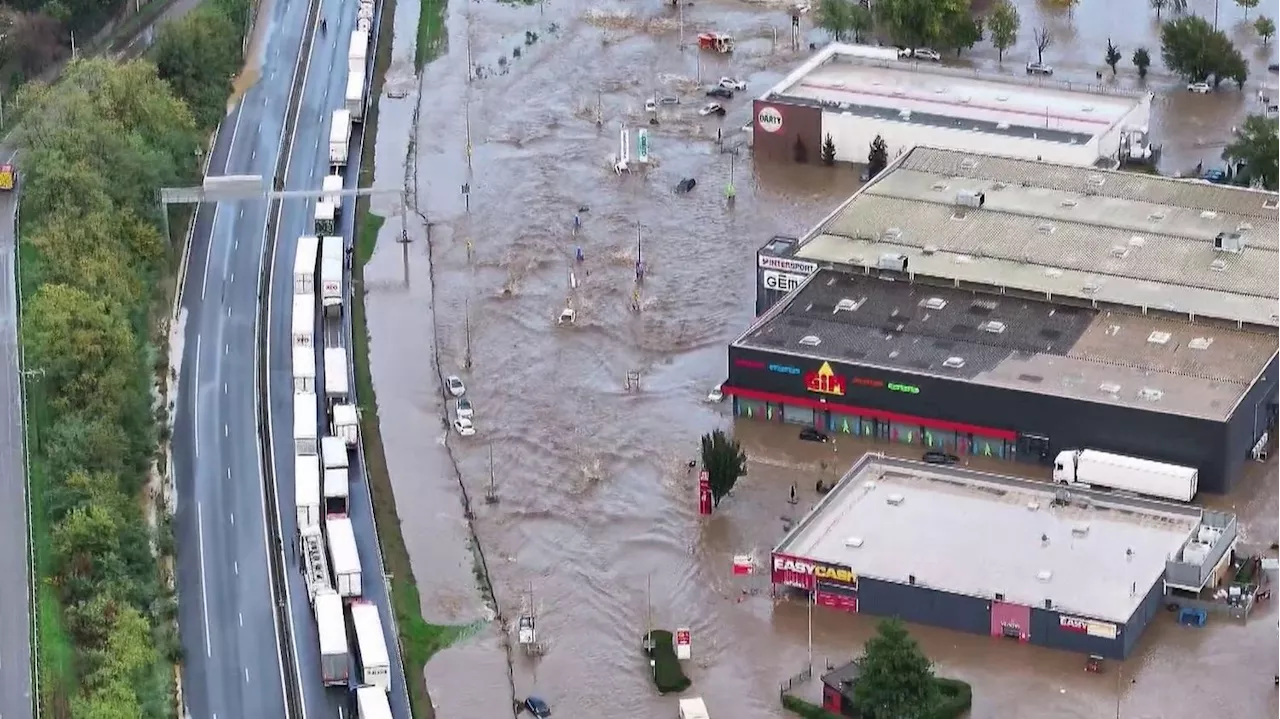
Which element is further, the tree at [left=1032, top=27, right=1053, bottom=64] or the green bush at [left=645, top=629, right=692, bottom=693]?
the tree at [left=1032, top=27, right=1053, bottom=64]

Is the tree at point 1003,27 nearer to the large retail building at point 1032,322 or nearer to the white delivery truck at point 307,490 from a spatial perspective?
the large retail building at point 1032,322

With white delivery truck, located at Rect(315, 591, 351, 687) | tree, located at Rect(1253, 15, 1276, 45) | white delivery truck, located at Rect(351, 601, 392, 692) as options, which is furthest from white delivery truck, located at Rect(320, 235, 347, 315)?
tree, located at Rect(1253, 15, 1276, 45)

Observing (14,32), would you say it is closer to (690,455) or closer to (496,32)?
(496,32)

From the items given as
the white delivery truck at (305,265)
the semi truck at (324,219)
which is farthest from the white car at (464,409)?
the semi truck at (324,219)

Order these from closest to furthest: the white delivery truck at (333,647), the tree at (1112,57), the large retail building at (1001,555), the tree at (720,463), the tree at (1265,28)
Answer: the white delivery truck at (333,647)
the large retail building at (1001,555)
the tree at (720,463)
the tree at (1112,57)
the tree at (1265,28)

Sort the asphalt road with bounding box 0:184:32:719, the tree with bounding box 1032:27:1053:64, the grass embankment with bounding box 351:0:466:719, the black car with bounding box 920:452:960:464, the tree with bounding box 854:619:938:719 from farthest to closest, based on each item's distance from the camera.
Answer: the tree with bounding box 1032:27:1053:64 → the black car with bounding box 920:452:960:464 → the grass embankment with bounding box 351:0:466:719 → the asphalt road with bounding box 0:184:32:719 → the tree with bounding box 854:619:938:719

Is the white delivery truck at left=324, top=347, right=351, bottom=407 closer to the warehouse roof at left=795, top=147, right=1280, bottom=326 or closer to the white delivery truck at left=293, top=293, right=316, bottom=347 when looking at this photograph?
the white delivery truck at left=293, top=293, right=316, bottom=347
